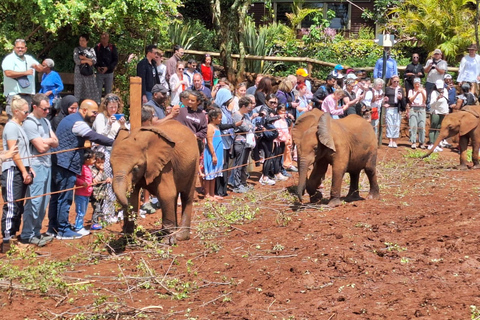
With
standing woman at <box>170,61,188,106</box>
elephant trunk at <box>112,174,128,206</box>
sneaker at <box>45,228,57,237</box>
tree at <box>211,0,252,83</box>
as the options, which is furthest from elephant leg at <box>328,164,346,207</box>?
tree at <box>211,0,252,83</box>

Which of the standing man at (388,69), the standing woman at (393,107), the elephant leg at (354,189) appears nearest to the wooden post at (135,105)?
the elephant leg at (354,189)

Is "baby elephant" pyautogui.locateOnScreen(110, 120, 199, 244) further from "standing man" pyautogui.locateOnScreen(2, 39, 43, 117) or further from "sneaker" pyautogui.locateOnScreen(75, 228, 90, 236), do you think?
"standing man" pyautogui.locateOnScreen(2, 39, 43, 117)

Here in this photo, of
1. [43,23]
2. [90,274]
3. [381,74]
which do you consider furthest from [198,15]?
[90,274]

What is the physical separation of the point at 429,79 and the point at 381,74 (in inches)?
57.0

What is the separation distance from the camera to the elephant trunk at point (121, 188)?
337 inches

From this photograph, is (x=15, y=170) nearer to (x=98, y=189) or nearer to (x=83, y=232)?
(x=83, y=232)

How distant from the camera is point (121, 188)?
8680 mm

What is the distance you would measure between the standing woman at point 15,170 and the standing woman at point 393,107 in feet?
42.3

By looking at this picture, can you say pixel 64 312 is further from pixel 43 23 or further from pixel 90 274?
pixel 43 23

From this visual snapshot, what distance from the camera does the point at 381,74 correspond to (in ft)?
70.5

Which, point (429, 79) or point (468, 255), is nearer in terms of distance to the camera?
point (468, 255)

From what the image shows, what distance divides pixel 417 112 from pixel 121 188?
47.2 feet

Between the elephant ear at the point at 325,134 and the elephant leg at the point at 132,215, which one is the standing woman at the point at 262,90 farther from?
the elephant leg at the point at 132,215

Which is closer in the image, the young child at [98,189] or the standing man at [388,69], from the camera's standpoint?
the young child at [98,189]
